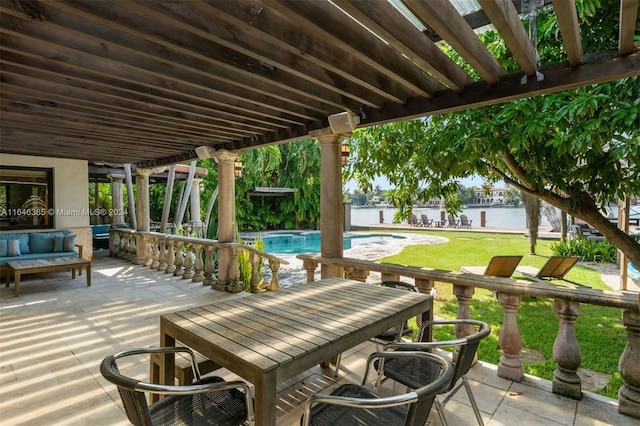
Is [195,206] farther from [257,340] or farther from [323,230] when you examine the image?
[257,340]

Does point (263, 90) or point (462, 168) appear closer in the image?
point (263, 90)

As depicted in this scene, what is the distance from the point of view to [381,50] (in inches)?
88.6

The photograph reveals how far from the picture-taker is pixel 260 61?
2.45m

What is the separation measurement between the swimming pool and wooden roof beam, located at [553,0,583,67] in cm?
1201

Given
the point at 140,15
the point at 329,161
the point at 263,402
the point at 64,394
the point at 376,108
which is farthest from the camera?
the point at 329,161

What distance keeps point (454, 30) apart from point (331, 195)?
2.25 m

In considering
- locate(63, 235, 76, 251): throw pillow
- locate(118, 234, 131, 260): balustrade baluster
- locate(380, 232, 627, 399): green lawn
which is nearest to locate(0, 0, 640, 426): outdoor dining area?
locate(380, 232, 627, 399): green lawn

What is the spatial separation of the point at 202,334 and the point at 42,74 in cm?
248

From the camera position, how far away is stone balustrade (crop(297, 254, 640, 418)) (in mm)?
2053

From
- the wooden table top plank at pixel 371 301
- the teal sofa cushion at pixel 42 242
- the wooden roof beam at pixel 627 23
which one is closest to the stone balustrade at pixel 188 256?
the teal sofa cushion at pixel 42 242

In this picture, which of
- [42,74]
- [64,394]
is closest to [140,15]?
[42,74]

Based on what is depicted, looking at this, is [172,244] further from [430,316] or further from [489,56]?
[489,56]

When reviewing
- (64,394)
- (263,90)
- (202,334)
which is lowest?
(64,394)

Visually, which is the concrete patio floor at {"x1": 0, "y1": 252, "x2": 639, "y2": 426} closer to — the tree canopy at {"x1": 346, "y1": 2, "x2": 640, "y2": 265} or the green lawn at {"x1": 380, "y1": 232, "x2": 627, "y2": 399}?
the green lawn at {"x1": 380, "y1": 232, "x2": 627, "y2": 399}
